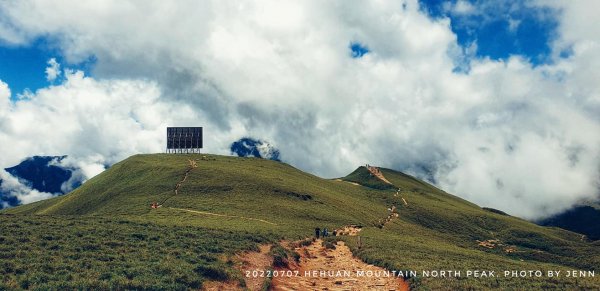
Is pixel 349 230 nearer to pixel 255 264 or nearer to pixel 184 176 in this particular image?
pixel 255 264

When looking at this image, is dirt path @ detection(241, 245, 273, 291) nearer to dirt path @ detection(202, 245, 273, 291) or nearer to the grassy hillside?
dirt path @ detection(202, 245, 273, 291)

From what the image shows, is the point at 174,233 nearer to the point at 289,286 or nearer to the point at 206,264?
the point at 206,264

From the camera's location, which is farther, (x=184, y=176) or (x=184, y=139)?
(x=184, y=139)

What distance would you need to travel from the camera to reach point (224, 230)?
47906 millimetres

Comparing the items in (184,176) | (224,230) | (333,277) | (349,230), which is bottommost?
(333,277)

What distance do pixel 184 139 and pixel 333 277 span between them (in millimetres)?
123504

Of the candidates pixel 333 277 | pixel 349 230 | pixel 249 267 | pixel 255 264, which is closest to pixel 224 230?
pixel 255 264

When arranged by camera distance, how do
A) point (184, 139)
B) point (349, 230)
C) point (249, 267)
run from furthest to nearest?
point (184, 139)
point (349, 230)
point (249, 267)

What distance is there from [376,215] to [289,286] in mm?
73941

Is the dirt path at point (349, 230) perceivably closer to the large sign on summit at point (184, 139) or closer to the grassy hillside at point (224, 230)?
the grassy hillside at point (224, 230)

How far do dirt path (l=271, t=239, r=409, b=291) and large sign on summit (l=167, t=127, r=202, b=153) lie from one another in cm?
10809

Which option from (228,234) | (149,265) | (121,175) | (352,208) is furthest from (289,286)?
(121,175)

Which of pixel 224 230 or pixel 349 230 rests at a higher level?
pixel 224 230

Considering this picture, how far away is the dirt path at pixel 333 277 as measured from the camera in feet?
93.6
